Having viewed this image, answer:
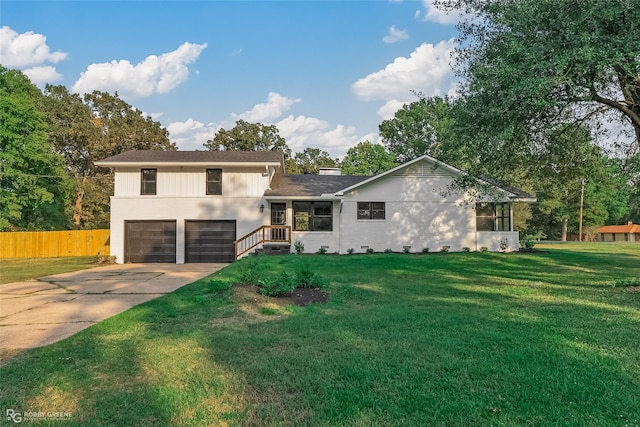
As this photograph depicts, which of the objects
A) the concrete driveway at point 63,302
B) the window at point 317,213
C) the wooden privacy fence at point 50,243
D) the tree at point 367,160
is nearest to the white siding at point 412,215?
the window at point 317,213

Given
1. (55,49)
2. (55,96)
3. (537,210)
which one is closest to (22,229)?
(55,96)

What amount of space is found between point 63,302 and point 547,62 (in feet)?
32.1

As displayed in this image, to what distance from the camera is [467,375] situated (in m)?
3.41

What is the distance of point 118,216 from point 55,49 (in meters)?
7.42

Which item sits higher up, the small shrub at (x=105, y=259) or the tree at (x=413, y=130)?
the tree at (x=413, y=130)

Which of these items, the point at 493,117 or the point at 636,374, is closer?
the point at 636,374

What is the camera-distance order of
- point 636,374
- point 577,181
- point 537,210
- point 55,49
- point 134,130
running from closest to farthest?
1. point 636,374
2. point 577,181
3. point 55,49
4. point 134,130
5. point 537,210

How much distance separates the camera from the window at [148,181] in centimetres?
1828

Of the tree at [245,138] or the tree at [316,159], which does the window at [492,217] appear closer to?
the tree at [245,138]

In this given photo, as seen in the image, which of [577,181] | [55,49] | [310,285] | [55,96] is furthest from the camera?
[55,96]

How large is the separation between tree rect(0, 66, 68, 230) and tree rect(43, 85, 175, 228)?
579 centimetres

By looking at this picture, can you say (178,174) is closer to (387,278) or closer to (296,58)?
(296,58)

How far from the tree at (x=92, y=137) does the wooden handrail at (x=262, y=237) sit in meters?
20.2

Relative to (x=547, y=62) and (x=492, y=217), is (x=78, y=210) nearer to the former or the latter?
(x=492, y=217)
